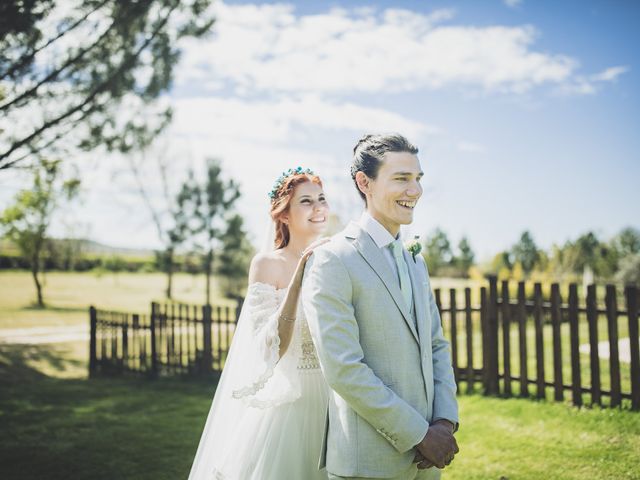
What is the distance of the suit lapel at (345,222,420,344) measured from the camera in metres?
2.23

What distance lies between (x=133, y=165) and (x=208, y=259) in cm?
747

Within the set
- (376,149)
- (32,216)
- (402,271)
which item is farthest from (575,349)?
(32,216)

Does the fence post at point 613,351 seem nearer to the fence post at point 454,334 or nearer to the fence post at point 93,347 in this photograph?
the fence post at point 454,334

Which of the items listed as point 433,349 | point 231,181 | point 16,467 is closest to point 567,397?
point 433,349

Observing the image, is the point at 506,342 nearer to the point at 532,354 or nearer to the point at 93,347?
the point at 532,354

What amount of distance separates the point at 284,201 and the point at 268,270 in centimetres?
48

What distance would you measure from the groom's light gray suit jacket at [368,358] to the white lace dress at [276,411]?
0.47 metres

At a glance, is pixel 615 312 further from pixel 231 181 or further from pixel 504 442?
pixel 231 181

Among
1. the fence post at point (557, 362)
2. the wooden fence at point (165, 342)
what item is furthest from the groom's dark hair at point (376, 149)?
the wooden fence at point (165, 342)

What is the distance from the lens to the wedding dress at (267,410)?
2717 millimetres

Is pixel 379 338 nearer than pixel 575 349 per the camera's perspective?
Yes

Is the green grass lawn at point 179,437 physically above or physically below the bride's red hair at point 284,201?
below

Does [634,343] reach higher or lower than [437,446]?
lower

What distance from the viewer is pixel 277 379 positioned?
2.88 metres
